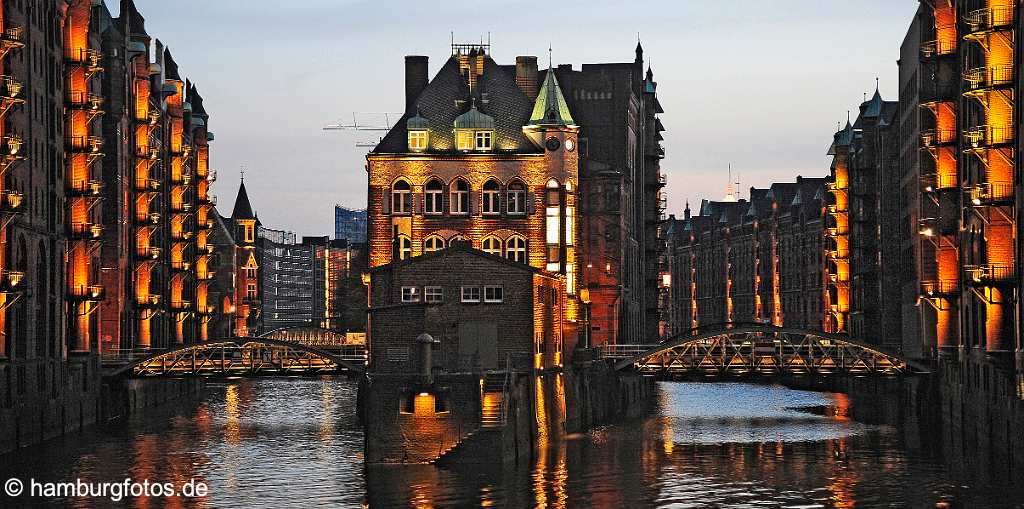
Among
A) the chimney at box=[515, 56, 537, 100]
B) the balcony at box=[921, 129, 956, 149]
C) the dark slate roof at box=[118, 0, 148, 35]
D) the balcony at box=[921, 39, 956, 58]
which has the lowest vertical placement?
the balcony at box=[921, 129, 956, 149]

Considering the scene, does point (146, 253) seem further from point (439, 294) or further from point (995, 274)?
point (995, 274)

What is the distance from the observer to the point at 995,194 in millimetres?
82375

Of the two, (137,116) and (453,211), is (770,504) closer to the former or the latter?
(453,211)

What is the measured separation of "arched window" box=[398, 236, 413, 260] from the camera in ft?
383

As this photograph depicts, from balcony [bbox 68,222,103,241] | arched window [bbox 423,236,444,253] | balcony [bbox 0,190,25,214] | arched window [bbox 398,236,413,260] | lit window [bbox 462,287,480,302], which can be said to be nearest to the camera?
balcony [bbox 0,190,25,214]

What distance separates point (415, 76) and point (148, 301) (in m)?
24.4

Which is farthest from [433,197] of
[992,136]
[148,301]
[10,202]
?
[992,136]

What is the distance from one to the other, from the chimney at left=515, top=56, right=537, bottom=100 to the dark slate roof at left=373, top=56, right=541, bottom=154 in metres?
2.69

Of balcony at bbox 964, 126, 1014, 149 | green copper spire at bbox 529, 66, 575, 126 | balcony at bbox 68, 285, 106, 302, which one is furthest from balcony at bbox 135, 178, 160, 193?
balcony at bbox 964, 126, 1014, 149

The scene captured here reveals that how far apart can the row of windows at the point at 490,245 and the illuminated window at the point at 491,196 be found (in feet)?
6.20

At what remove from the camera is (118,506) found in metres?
69.5

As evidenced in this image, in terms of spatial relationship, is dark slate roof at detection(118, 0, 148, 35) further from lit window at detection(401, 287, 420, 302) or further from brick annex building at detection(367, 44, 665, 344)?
lit window at detection(401, 287, 420, 302)

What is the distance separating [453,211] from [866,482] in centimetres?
4532

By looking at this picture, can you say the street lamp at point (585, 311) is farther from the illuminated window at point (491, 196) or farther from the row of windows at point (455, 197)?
the illuminated window at point (491, 196)
